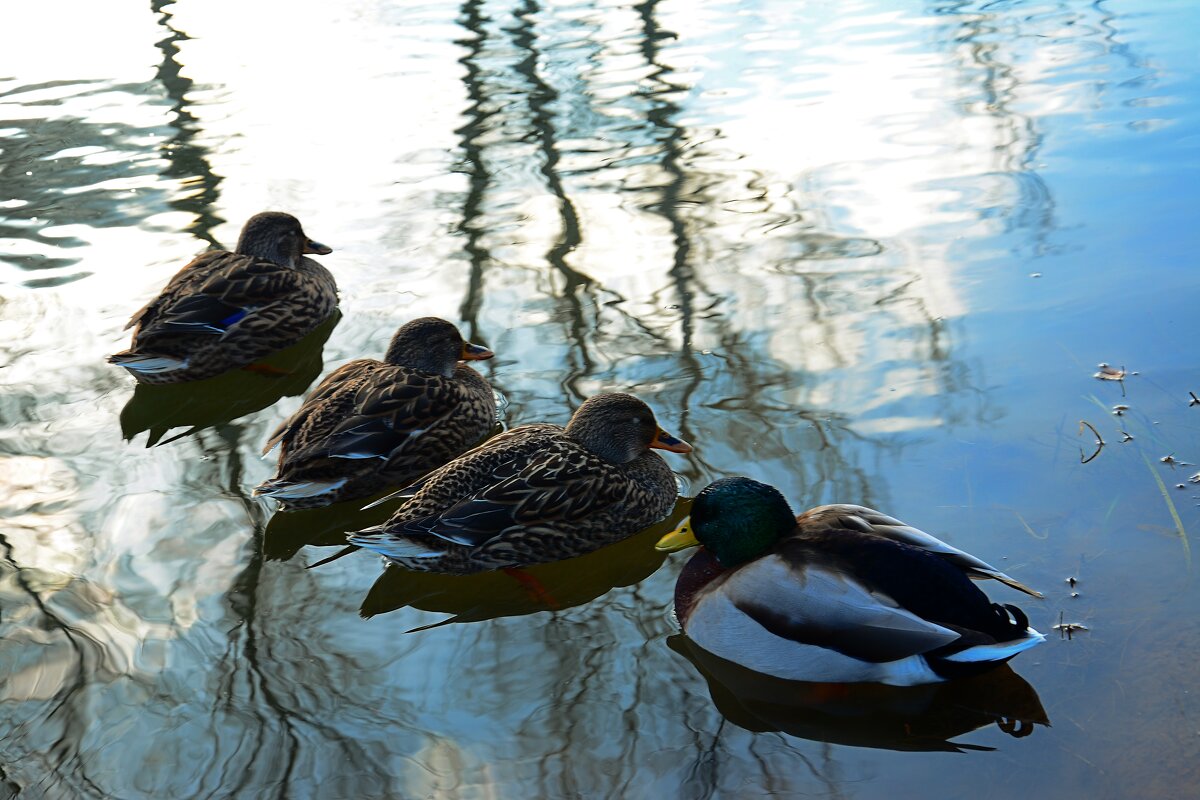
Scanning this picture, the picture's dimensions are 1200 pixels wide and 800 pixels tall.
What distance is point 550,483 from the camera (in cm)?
526

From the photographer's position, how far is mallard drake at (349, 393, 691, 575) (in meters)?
5.09

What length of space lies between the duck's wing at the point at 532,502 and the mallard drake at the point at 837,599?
0.73 meters

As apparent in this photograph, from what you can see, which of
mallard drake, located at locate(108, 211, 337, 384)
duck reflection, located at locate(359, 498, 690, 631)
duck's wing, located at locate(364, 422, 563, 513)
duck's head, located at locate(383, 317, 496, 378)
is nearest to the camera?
duck reflection, located at locate(359, 498, 690, 631)

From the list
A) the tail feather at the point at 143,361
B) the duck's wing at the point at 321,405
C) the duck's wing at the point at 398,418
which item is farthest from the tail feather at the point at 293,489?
the tail feather at the point at 143,361

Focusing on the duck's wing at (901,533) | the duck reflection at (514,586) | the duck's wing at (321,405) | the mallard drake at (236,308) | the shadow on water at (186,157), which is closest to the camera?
the duck's wing at (901,533)

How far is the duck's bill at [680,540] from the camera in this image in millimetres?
4816

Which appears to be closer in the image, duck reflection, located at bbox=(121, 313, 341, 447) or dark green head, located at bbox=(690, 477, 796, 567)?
dark green head, located at bbox=(690, 477, 796, 567)

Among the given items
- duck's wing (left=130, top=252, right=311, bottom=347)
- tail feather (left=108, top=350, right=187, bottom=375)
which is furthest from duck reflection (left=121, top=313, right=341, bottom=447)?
duck's wing (left=130, top=252, right=311, bottom=347)

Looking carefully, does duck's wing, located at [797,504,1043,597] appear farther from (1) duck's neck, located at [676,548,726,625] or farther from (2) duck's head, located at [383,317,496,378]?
(2) duck's head, located at [383,317,496,378]

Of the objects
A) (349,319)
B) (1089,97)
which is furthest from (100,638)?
(1089,97)

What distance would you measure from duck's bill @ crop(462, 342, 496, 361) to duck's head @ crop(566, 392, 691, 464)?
1030mm

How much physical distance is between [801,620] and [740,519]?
56cm

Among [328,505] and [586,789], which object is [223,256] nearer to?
[328,505]

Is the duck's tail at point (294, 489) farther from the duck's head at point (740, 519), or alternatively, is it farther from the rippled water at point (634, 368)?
the duck's head at point (740, 519)
